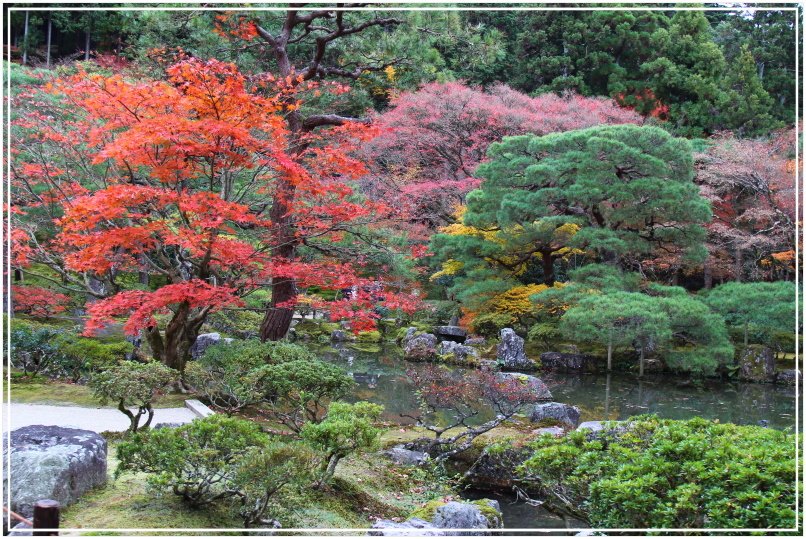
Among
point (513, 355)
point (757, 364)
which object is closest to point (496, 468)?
point (513, 355)

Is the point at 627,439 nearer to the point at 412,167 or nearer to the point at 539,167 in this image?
the point at 539,167

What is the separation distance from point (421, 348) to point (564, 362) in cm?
291

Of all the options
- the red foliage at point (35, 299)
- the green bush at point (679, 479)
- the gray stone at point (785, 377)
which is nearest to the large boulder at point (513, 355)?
the gray stone at point (785, 377)

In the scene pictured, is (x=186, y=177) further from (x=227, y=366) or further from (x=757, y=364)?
(x=757, y=364)

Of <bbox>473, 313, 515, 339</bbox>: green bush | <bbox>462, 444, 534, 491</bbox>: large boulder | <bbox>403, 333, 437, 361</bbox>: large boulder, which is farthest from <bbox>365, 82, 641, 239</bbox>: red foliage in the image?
<bbox>462, 444, 534, 491</bbox>: large boulder

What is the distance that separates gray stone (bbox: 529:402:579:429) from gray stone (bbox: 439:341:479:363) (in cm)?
542

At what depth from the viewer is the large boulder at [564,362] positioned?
503 inches

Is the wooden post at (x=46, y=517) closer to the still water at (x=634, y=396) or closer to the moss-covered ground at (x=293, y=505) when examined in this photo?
the moss-covered ground at (x=293, y=505)

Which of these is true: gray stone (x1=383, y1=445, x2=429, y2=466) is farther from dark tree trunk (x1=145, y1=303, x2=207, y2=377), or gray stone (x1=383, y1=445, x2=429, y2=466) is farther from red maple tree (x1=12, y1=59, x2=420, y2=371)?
dark tree trunk (x1=145, y1=303, x2=207, y2=377)

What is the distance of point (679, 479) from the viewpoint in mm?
3215

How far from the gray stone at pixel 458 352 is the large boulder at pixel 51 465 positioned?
954 centimetres

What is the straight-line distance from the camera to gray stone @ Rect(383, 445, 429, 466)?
235 inches

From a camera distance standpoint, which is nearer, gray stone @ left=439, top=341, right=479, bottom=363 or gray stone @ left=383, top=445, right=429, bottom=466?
gray stone @ left=383, top=445, right=429, bottom=466

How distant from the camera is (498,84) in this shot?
59.7 ft
